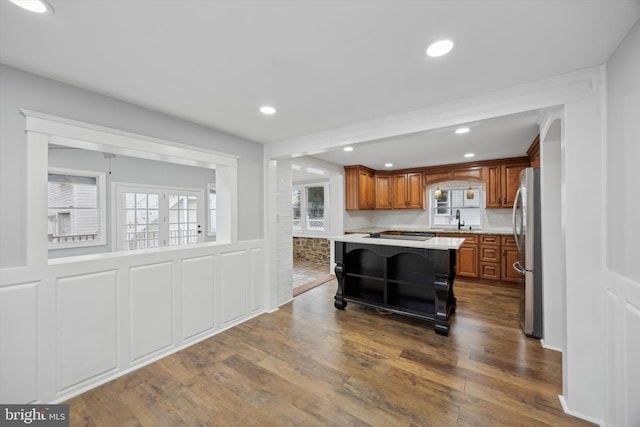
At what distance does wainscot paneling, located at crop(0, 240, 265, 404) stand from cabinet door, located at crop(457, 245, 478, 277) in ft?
13.7

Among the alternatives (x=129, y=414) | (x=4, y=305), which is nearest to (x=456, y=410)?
(x=129, y=414)

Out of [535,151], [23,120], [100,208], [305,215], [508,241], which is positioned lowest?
[508,241]

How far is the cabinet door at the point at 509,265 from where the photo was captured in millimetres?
4484

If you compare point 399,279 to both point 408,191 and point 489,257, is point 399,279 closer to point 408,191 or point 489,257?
point 489,257

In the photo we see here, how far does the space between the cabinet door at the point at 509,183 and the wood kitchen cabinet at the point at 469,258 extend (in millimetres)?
873

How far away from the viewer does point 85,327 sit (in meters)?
2.02

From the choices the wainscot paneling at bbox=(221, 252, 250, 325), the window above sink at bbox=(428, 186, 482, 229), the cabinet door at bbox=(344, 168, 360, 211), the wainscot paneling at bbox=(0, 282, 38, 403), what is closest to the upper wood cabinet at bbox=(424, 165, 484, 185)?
the window above sink at bbox=(428, 186, 482, 229)

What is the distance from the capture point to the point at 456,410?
5.78 ft

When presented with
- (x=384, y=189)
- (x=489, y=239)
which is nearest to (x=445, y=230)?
(x=489, y=239)

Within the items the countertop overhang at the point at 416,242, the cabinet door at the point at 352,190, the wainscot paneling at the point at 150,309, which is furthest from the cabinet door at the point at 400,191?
the wainscot paneling at the point at 150,309

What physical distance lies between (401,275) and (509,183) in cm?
317

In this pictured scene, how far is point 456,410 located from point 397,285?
1.75 metres

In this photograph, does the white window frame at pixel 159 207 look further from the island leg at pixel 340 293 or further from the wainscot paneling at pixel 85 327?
the island leg at pixel 340 293

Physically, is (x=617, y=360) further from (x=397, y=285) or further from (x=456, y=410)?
(x=397, y=285)
